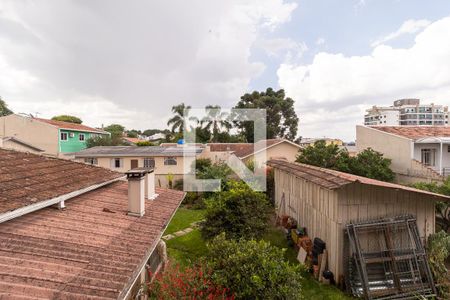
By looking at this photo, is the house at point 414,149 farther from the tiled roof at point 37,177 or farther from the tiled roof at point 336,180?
the tiled roof at point 37,177

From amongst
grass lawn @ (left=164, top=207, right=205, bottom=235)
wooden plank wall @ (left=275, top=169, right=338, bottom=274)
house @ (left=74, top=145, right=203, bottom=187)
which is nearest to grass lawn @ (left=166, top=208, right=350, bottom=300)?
grass lawn @ (left=164, top=207, right=205, bottom=235)

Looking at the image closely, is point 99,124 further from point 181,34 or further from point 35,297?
point 35,297

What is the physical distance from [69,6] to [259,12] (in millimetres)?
9272

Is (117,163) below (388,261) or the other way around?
the other way around

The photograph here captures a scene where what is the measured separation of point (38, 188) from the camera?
4.69 metres

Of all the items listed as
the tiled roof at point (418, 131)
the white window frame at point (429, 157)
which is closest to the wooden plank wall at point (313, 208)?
the tiled roof at point (418, 131)

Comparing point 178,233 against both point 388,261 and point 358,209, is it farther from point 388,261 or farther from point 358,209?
point 388,261

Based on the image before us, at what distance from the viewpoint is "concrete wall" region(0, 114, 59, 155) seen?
2794 cm

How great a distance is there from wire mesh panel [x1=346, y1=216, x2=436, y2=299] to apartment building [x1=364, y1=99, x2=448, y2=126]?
89859 mm

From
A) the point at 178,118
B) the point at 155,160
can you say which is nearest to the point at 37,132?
the point at 155,160

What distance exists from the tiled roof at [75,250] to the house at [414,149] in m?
19.8

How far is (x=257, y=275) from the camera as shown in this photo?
5.73 metres

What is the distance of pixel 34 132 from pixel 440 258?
114ft

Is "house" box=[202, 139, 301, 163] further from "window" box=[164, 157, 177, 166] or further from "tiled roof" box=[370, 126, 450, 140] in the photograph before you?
"tiled roof" box=[370, 126, 450, 140]
